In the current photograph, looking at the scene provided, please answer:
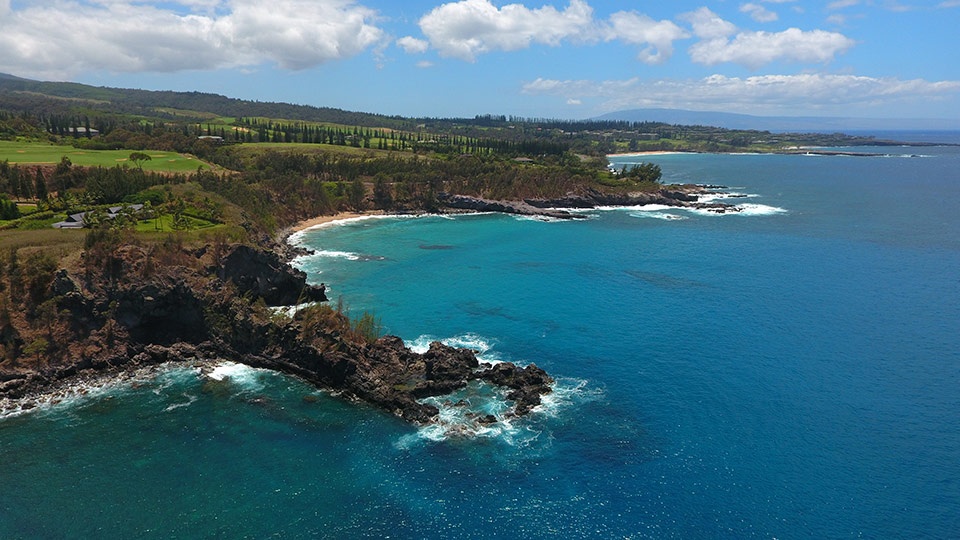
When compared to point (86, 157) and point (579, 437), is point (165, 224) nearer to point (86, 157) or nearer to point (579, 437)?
point (579, 437)

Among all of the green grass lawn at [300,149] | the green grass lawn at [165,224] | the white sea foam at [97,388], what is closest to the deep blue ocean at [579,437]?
the white sea foam at [97,388]

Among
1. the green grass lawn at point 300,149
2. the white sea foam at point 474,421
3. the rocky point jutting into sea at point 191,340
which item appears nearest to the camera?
the white sea foam at point 474,421

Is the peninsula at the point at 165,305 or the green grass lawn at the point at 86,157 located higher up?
the green grass lawn at the point at 86,157

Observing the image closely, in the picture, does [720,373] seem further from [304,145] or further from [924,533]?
[304,145]

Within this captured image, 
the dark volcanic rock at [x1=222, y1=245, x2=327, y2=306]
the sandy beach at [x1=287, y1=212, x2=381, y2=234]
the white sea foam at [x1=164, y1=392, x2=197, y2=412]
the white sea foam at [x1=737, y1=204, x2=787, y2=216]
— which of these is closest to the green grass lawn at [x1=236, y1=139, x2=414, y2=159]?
the sandy beach at [x1=287, y1=212, x2=381, y2=234]

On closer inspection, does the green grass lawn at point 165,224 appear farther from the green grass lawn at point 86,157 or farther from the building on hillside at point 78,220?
the green grass lawn at point 86,157

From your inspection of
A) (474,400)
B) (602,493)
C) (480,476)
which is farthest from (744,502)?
(474,400)
